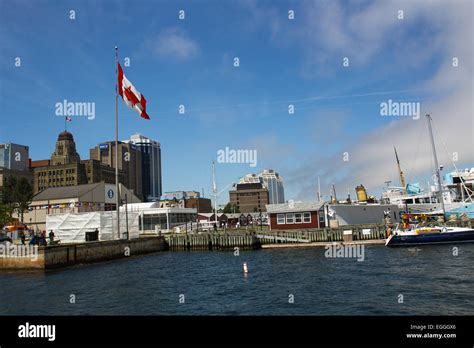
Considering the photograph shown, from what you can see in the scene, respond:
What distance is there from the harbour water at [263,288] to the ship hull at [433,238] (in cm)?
667

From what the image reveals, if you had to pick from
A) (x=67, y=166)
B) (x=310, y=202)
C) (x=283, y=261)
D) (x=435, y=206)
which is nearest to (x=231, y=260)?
(x=283, y=261)

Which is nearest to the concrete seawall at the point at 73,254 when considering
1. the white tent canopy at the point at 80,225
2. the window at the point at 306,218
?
the white tent canopy at the point at 80,225

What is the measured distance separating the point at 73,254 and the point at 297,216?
32726 millimetres

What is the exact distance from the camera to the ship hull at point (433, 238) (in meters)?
44.6

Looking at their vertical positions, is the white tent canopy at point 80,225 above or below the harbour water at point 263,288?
above

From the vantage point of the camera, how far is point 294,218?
58.5 meters

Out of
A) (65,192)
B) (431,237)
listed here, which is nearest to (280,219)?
(431,237)

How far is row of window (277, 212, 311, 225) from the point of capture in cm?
5784

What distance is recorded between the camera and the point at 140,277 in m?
31.3

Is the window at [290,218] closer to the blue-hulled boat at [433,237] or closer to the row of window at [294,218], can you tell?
the row of window at [294,218]

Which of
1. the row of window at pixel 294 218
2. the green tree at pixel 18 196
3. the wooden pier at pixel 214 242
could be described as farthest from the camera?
the green tree at pixel 18 196

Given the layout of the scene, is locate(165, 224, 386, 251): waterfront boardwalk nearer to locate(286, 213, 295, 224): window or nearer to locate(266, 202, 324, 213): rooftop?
locate(286, 213, 295, 224): window
